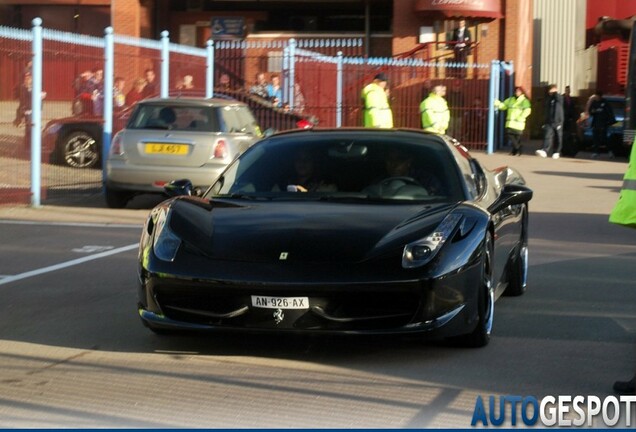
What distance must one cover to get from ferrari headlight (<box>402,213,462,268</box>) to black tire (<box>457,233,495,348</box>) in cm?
38

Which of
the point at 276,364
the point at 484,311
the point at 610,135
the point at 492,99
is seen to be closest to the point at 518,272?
the point at 484,311

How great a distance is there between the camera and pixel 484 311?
760 centimetres

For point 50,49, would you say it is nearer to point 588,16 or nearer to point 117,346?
point 117,346

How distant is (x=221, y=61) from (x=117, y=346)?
76.8ft

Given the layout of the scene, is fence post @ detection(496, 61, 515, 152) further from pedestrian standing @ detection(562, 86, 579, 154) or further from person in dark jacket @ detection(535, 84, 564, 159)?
person in dark jacket @ detection(535, 84, 564, 159)

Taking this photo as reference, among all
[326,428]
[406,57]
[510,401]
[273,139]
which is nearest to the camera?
[326,428]

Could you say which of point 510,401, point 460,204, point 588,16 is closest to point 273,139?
point 460,204

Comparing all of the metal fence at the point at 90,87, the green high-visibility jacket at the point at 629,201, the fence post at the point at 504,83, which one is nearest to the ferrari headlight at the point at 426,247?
the green high-visibility jacket at the point at 629,201

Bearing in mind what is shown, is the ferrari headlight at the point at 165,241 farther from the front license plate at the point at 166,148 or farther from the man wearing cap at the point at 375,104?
the man wearing cap at the point at 375,104

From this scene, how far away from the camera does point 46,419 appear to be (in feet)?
19.5

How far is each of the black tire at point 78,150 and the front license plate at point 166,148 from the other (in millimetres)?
2018

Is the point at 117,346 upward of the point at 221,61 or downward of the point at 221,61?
downward

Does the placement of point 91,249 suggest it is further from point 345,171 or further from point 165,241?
point 165,241

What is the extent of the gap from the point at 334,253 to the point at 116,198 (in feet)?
35.6
